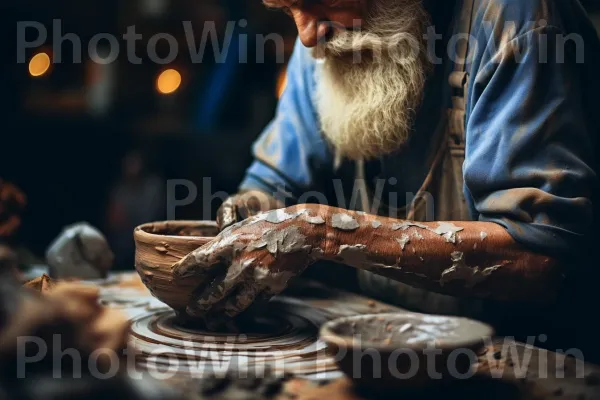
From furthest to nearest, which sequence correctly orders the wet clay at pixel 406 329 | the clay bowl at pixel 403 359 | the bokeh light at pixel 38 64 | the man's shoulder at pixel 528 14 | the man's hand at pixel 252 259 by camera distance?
the bokeh light at pixel 38 64 → the man's shoulder at pixel 528 14 → the man's hand at pixel 252 259 → the wet clay at pixel 406 329 → the clay bowl at pixel 403 359

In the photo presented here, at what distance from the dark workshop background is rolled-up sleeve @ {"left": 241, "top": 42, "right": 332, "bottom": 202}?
2.04 meters

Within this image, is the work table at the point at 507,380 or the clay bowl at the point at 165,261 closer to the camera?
the work table at the point at 507,380

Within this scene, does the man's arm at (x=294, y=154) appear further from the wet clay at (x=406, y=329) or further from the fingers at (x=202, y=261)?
the wet clay at (x=406, y=329)

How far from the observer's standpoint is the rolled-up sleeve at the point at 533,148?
1.70 m

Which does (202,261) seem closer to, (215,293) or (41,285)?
(215,293)

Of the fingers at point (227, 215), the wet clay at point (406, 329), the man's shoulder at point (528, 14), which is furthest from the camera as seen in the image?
the fingers at point (227, 215)

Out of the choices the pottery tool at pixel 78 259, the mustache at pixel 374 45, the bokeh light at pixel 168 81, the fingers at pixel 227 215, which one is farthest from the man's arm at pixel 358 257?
the bokeh light at pixel 168 81

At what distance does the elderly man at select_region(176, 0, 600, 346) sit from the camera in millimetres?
1679

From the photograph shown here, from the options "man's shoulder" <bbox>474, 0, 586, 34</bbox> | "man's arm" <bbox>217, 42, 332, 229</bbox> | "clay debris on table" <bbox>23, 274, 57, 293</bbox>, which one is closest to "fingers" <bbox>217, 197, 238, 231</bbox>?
"man's arm" <bbox>217, 42, 332, 229</bbox>

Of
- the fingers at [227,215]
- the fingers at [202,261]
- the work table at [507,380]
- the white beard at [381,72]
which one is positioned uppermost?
the white beard at [381,72]

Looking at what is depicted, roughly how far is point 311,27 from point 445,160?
0.54 metres

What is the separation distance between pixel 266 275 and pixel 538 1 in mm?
974

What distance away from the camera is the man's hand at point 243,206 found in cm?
213

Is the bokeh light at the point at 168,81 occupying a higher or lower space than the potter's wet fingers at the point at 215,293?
higher
